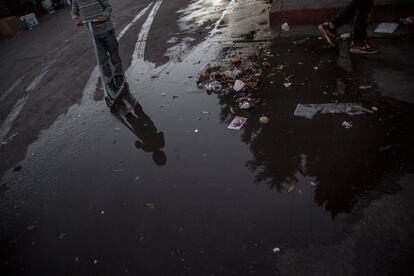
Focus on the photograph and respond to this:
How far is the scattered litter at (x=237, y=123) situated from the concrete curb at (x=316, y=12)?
10.4ft

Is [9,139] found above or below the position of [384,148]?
below

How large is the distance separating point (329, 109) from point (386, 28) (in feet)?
8.46

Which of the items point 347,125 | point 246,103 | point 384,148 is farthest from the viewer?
point 246,103

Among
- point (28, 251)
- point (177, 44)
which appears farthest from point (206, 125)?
point (177, 44)

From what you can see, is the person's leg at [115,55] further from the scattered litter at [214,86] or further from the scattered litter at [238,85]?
the scattered litter at [238,85]

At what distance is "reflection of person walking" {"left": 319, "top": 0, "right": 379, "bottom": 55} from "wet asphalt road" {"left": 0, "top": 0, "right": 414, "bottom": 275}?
0.24 meters

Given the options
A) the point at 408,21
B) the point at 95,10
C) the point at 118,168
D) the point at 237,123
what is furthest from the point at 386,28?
the point at 118,168

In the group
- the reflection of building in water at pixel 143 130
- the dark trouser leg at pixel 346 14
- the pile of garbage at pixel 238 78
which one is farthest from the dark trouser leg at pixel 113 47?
the dark trouser leg at pixel 346 14

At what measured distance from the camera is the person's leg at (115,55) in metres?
4.97

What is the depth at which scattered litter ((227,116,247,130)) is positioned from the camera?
392cm

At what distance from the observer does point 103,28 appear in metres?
4.77

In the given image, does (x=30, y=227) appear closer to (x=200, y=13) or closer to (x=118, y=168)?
(x=118, y=168)

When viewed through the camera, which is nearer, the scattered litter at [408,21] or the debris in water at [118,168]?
the debris in water at [118,168]

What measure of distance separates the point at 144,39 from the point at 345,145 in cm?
609
